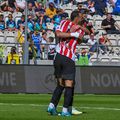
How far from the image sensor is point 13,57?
2295 centimetres

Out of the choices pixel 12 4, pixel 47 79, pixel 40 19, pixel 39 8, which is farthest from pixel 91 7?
pixel 47 79

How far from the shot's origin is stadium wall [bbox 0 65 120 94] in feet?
69.1

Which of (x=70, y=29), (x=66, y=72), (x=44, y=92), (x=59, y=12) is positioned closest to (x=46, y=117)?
(x=66, y=72)

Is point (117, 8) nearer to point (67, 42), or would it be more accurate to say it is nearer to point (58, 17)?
point (58, 17)

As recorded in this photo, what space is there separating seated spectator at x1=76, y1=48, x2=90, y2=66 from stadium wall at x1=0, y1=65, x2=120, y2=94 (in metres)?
1.99

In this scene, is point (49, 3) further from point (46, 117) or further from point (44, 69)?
point (46, 117)

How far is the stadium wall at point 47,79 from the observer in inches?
829

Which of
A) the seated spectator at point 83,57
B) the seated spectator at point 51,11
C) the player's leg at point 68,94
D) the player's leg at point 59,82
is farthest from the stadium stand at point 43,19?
the player's leg at point 68,94

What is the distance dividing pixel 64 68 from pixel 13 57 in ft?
38.5

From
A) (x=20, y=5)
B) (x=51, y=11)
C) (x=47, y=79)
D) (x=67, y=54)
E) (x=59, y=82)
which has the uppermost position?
(x=20, y=5)

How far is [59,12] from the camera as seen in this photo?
28922 millimetres

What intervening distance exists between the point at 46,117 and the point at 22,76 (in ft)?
34.8

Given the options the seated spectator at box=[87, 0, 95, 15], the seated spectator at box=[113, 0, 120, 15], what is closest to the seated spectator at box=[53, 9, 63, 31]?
the seated spectator at box=[87, 0, 95, 15]

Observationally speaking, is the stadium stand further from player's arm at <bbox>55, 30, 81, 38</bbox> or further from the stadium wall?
player's arm at <bbox>55, 30, 81, 38</bbox>
